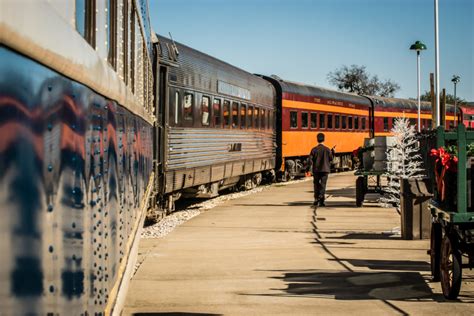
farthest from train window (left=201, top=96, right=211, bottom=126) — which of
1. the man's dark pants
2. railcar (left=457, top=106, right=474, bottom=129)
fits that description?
railcar (left=457, top=106, right=474, bottom=129)

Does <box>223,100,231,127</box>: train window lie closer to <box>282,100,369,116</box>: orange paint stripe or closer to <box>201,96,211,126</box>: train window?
<box>201,96,211,126</box>: train window

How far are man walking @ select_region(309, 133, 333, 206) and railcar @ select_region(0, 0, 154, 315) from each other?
567 inches

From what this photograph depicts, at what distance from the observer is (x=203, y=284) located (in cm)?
804

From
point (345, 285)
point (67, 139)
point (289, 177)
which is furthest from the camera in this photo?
point (289, 177)

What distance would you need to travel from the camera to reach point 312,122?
101 feet

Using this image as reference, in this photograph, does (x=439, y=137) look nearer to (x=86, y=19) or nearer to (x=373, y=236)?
(x=373, y=236)

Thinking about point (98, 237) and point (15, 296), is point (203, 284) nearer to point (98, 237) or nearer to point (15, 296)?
point (98, 237)

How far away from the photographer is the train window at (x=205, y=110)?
16.0m

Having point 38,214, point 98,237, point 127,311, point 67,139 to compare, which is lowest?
point 127,311

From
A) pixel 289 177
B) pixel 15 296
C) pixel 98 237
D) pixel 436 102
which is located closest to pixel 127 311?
pixel 98 237

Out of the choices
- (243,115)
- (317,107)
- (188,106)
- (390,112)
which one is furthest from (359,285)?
(390,112)

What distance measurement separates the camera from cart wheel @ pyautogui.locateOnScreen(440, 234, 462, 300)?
6711 millimetres

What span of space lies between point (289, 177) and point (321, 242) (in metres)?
17.9

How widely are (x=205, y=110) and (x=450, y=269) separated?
9.93 meters
